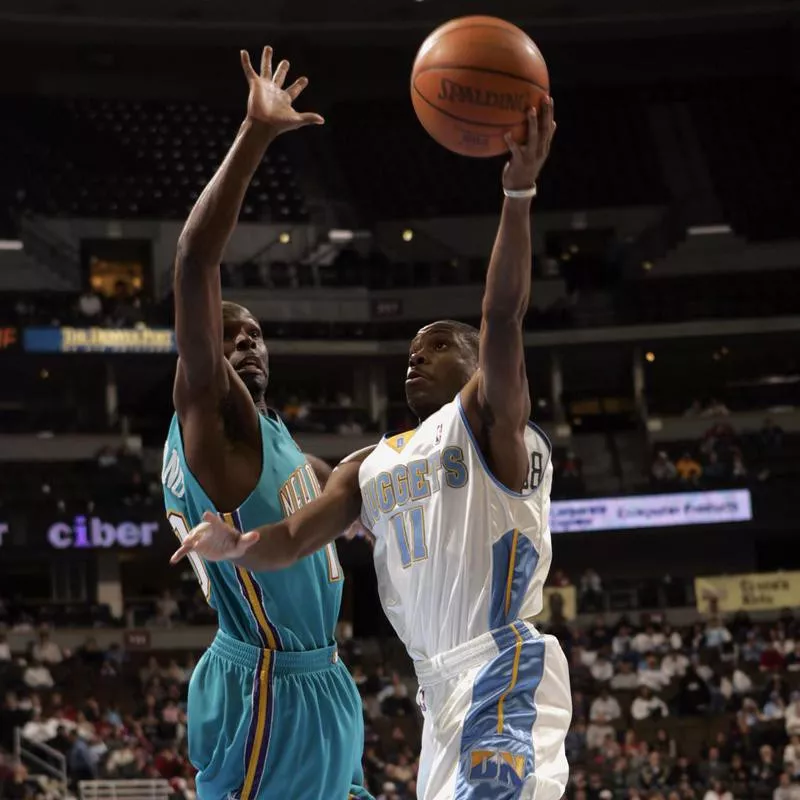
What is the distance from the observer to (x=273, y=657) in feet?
15.5

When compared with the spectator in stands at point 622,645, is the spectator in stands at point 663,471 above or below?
above

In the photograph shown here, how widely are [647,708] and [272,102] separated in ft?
56.2

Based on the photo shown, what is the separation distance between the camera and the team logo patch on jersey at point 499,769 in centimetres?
424

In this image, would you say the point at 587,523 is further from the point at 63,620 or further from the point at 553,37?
the point at 553,37

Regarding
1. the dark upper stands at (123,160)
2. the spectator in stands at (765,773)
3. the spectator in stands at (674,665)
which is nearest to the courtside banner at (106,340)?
the dark upper stands at (123,160)

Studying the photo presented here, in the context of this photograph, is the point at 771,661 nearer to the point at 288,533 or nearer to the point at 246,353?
the point at 246,353

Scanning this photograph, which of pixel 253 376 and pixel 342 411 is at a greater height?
pixel 342 411

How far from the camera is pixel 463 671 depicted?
Result: 4457 mm

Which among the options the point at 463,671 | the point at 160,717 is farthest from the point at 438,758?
the point at 160,717

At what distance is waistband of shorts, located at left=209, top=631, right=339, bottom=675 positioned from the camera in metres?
4.73

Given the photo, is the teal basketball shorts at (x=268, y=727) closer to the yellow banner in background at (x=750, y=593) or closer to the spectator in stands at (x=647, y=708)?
the spectator in stands at (x=647, y=708)

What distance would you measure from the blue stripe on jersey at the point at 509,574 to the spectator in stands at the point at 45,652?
725 inches

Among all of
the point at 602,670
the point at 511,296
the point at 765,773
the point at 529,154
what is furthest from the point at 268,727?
the point at 602,670

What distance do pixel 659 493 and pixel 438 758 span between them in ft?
80.3
